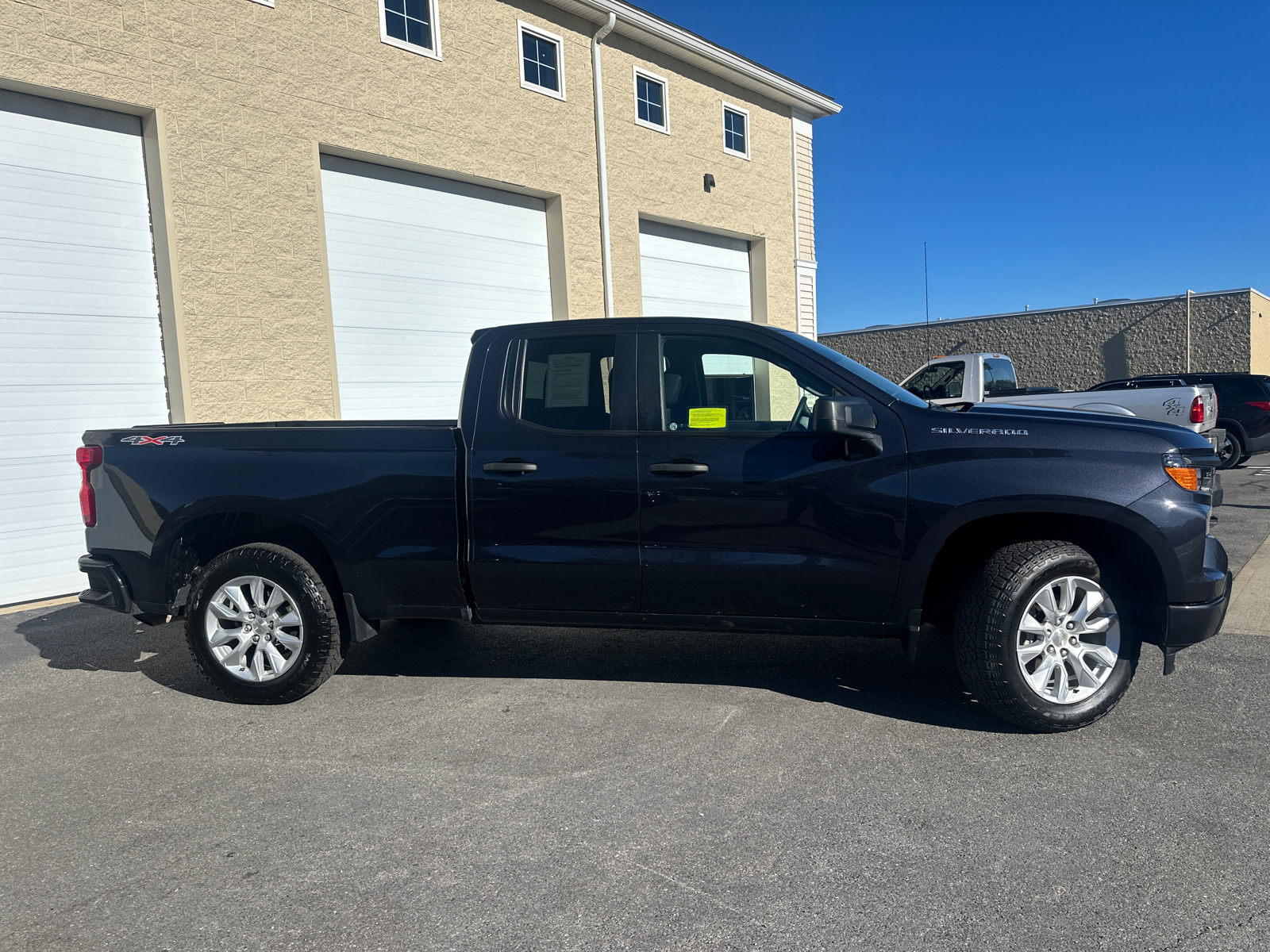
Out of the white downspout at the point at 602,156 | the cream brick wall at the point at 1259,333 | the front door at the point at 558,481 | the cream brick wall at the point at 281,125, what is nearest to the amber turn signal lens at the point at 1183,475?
the front door at the point at 558,481

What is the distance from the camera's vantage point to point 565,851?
2.87 m

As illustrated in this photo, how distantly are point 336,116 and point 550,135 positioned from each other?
2996 mm

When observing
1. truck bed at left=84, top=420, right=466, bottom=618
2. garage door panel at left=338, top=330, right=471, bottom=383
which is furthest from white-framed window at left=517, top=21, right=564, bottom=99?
truck bed at left=84, top=420, right=466, bottom=618

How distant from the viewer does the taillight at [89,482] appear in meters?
4.52

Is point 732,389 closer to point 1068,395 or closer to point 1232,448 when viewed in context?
point 1068,395

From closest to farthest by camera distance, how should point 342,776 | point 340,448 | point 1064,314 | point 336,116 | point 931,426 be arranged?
point 342,776
point 931,426
point 340,448
point 336,116
point 1064,314

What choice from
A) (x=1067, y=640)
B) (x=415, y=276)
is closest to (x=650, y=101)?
(x=415, y=276)

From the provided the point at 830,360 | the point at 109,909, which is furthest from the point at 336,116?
the point at 109,909

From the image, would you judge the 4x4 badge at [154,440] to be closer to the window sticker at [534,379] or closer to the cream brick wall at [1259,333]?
the window sticker at [534,379]

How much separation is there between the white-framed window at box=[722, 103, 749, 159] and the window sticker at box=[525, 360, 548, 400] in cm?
1052

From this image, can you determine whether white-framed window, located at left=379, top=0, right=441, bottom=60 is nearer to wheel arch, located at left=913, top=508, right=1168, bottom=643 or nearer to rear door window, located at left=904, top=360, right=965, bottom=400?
wheel arch, located at left=913, top=508, right=1168, bottom=643

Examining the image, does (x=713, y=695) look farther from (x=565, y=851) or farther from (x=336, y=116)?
(x=336, y=116)

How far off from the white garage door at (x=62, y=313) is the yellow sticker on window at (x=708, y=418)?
6.17m

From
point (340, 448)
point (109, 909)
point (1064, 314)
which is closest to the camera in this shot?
point (109, 909)
